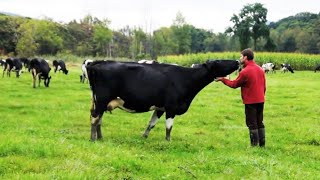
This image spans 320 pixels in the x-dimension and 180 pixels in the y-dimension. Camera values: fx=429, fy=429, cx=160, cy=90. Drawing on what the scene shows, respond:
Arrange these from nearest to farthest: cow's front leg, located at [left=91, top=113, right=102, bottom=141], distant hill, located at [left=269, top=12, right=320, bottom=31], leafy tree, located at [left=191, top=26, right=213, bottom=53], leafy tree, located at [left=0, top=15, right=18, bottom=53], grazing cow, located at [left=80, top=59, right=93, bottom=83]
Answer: cow's front leg, located at [left=91, top=113, right=102, bottom=141], grazing cow, located at [left=80, top=59, right=93, bottom=83], leafy tree, located at [left=0, top=15, right=18, bottom=53], distant hill, located at [left=269, top=12, right=320, bottom=31], leafy tree, located at [left=191, top=26, right=213, bottom=53]

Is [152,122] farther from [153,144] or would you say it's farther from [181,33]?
[181,33]

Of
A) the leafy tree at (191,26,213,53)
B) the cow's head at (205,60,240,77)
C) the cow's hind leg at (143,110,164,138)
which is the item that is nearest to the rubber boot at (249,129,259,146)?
the cow's head at (205,60,240,77)

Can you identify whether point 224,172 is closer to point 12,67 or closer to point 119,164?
point 119,164

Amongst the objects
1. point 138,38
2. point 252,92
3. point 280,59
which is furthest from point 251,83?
point 138,38

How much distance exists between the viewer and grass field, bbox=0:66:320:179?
743 centimetres

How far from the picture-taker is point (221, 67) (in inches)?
448

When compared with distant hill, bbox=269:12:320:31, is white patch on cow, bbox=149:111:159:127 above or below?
below

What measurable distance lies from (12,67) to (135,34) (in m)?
84.5

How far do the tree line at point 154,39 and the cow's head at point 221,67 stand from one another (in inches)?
3394

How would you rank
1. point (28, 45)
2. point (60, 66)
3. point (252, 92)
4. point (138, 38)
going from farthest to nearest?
point (138, 38) < point (28, 45) < point (60, 66) < point (252, 92)

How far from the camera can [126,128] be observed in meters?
13.7

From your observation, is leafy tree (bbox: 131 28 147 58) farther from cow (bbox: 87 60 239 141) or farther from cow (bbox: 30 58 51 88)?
cow (bbox: 87 60 239 141)

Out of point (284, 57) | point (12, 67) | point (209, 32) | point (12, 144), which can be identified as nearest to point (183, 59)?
point (284, 57)

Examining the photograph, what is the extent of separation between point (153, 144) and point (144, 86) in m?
1.62
